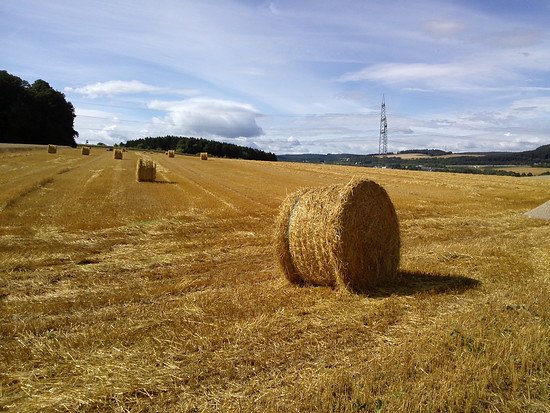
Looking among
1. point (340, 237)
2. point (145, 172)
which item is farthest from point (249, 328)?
point (145, 172)

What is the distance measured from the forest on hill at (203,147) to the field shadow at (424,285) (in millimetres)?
103016

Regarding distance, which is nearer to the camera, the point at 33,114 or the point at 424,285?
the point at 424,285

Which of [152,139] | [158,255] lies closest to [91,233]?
[158,255]

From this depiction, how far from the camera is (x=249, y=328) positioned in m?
5.51

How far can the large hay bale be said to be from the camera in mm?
7371

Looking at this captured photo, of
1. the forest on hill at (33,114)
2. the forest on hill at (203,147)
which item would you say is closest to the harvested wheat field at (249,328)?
the forest on hill at (33,114)

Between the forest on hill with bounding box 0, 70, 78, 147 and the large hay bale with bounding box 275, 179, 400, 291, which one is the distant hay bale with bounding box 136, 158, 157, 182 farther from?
the forest on hill with bounding box 0, 70, 78, 147

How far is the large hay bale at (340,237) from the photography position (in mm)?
7371

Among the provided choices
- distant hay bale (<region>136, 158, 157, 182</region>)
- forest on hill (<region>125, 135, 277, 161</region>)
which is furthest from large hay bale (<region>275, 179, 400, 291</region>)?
forest on hill (<region>125, 135, 277, 161</region>)

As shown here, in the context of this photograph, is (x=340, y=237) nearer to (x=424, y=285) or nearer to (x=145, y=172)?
(x=424, y=285)

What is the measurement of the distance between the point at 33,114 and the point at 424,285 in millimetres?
95679

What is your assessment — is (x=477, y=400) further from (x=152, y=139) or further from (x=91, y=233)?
(x=152, y=139)

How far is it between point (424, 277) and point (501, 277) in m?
1.34

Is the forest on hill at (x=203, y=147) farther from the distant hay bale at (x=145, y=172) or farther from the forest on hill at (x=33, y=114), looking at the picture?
the distant hay bale at (x=145, y=172)
